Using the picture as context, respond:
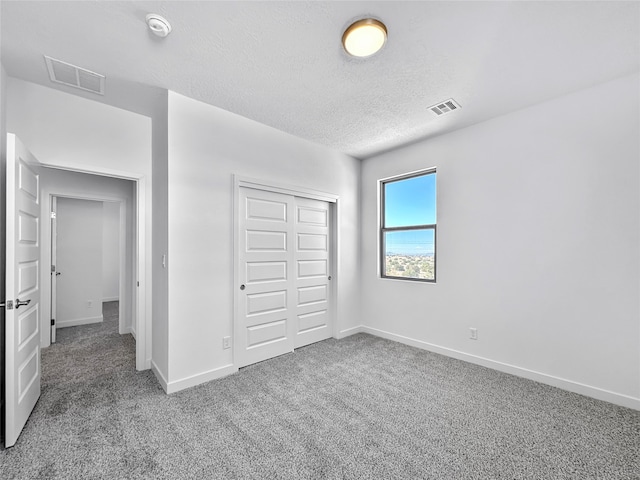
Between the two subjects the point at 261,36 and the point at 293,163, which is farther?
the point at 293,163

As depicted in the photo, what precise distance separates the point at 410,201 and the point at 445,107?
1372mm

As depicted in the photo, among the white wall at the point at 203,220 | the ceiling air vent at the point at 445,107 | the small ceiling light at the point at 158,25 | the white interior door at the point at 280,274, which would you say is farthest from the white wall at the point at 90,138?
the ceiling air vent at the point at 445,107

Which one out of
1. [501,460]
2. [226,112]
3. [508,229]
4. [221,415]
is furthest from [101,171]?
[508,229]

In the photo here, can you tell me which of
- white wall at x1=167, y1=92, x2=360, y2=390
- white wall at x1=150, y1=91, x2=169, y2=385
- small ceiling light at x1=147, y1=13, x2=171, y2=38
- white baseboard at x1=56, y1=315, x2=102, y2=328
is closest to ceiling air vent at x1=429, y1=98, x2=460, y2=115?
white wall at x1=167, y1=92, x2=360, y2=390

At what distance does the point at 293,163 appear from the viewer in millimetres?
3627

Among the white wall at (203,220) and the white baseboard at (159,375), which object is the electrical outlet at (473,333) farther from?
the white baseboard at (159,375)

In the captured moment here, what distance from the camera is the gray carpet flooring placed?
1.69 meters

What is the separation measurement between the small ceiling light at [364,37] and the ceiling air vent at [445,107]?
1143mm

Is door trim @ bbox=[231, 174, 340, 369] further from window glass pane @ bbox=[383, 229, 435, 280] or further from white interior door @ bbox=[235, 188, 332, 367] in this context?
window glass pane @ bbox=[383, 229, 435, 280]

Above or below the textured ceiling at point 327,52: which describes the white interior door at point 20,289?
below

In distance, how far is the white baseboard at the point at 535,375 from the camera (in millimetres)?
2383

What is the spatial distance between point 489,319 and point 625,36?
257 cm

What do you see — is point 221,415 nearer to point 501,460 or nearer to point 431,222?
point 501,460

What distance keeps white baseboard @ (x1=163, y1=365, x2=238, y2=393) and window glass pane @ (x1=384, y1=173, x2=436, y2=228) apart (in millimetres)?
2834
